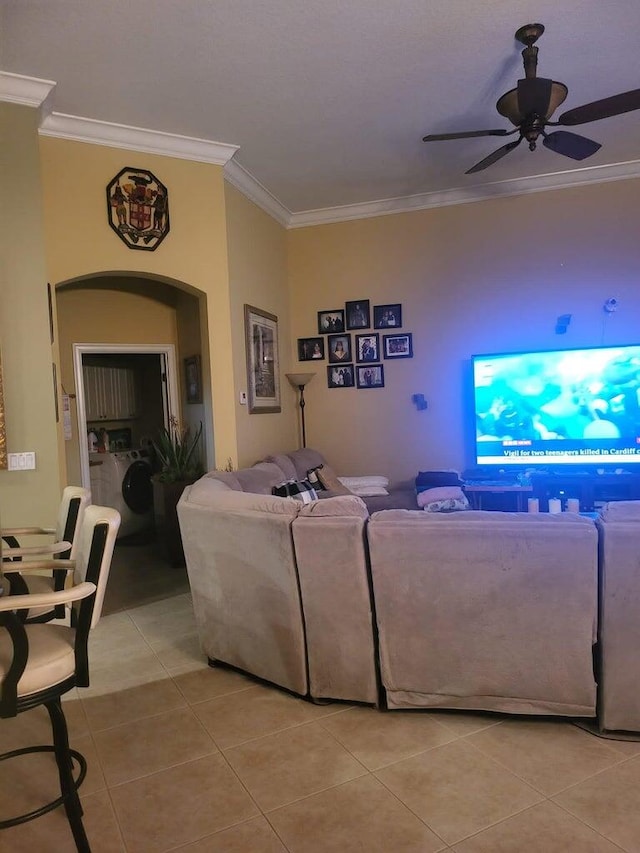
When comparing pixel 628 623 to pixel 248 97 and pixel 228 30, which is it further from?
pixel 248 97

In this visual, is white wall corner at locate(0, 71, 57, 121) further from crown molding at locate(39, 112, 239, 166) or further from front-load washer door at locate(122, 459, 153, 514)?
front-load washer door at locate(122, 459, 153, 514)

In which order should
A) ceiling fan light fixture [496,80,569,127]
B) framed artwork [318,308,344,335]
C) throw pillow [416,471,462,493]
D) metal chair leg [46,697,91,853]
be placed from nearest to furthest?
metal chair leg [46,697,91,853] < ceiling fan light fixture [496,80,569,127] < throw pillow [416,471,462,493] < framed artwork [318,308,344,335]

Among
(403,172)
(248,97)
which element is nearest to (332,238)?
(403,172)

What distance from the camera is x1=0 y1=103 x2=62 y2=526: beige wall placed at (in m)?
3.25

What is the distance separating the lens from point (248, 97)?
3518 millimetres

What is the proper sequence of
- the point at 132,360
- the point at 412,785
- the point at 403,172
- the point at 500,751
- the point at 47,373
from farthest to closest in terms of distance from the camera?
1. the point at 132,360
2. the point at 403,172
3. the point at 47,373
4. the point at 500,751
5. the point at 412,785

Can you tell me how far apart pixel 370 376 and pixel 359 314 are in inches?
24.8

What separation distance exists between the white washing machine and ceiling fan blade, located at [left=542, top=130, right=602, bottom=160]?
4.78 meters

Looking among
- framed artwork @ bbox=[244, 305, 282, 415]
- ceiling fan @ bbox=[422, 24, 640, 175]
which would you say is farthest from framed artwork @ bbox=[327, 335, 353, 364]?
ceiling fan @ bbox=[422, 24, 640, 175]

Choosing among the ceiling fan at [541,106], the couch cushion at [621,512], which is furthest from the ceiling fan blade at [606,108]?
the couch cushion at [621,512]

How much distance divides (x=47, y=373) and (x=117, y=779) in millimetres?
2235

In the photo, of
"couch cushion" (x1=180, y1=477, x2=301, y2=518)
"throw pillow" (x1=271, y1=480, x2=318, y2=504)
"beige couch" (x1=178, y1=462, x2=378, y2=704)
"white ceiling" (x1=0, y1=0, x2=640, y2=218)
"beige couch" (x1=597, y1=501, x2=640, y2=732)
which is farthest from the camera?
"throw pillow" (x1=271, y1=480, x2=318, y2=504)

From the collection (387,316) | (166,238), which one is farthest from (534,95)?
(387,316)

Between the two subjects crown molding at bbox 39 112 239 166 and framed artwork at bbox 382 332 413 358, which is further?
framed artwork at bbox 382 332 413 358
